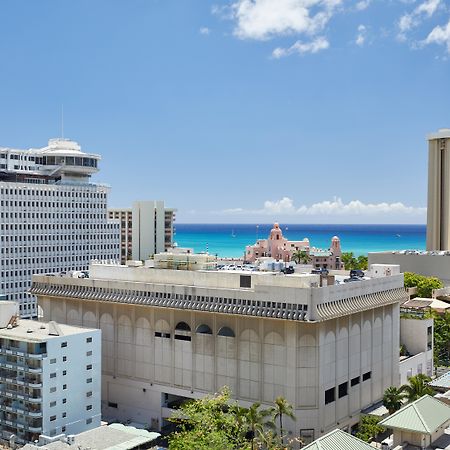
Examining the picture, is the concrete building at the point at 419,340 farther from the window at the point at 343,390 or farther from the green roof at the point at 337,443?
the green roof at the point at 337,443

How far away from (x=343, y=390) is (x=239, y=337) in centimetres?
1315

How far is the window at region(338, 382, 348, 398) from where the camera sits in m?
71.2

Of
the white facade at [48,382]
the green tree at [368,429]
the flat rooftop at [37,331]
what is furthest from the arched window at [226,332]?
the green tree at [368,429]

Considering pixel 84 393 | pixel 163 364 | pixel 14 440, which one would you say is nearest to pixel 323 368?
pixel 163 364

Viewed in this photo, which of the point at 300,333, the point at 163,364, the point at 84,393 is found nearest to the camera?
the point at 300,333

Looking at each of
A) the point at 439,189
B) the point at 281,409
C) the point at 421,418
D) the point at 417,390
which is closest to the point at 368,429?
the point at 417,390

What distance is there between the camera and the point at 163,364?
7681cm

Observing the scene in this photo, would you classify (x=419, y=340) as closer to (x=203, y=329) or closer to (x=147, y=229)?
(x=203, y=329)

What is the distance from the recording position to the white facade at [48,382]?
67.0 metres

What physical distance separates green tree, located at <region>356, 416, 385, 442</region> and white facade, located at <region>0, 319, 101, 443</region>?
29.3 meters

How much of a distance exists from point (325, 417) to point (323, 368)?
18.0ft

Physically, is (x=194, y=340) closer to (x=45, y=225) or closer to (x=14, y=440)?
(x=14, y=440)

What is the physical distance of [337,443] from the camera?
47469 mm

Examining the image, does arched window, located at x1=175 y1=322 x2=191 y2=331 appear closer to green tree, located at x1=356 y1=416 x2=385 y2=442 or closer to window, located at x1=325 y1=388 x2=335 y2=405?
window, located at x1=325 y1=388 x2=335 y2=405
